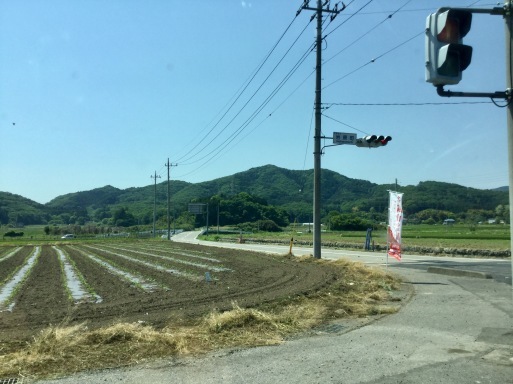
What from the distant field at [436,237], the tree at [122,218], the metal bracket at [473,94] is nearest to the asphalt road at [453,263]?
the distant field at [436,237]

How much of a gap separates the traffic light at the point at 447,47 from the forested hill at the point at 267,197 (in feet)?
201

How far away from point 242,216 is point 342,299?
358 ft

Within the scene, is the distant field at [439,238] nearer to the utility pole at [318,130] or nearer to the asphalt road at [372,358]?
the utility pole at [318,130]

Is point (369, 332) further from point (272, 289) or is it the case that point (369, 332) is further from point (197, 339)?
point (272, 289)

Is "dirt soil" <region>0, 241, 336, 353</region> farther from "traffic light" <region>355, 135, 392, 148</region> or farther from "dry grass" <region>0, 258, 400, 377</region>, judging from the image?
"traffic light" <region>355, 135, 392, 148</region>

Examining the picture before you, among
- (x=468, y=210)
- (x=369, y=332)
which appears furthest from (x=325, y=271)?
(x=468, y=210)

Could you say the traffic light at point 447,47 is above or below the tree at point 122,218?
above

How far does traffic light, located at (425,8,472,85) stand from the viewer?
208 inches

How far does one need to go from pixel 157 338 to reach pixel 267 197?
125 meters

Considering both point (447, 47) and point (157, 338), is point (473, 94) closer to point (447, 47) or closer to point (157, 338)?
point (447, 47)

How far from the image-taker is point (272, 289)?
12.7 metres

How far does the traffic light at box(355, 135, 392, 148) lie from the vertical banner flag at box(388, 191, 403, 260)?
4.63 metres

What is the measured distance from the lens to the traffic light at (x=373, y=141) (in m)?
20.0

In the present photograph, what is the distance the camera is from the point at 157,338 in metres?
6.74
